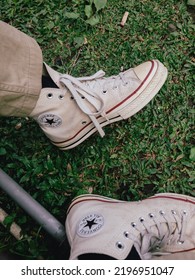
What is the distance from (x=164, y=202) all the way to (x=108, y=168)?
0.33 metres

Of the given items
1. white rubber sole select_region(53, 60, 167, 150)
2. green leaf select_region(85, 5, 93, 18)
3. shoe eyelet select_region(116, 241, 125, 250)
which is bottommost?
shoe eyelet select_region(116, 241, 125, 250)

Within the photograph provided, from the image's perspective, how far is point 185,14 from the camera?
92.0 inches

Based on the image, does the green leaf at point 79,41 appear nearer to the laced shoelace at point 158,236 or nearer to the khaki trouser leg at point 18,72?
the khaki trouser leg at point 18,72

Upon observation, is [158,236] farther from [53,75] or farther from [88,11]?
[88,11]

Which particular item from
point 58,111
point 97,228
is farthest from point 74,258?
point 58,111

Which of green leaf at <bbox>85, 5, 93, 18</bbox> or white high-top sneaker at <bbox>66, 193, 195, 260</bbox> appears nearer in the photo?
white high-top sneaker at <bbox>66, 193, 195, 260</bbox>

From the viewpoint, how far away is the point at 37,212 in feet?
5.92

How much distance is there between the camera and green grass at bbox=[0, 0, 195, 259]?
80.0 inches

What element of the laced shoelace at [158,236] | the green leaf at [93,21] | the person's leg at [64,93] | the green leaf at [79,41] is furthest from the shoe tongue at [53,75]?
the laced shoelace at [158,236]

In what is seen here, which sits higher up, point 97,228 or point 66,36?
point 66,36

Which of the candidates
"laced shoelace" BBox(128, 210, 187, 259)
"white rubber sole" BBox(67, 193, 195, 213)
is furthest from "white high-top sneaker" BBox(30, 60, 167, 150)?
"laced shoelace" BBox(128, 210, 187, 259)

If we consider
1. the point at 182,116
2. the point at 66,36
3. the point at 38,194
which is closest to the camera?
the point at 38,194

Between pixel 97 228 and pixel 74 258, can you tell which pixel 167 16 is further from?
pixel 74 258

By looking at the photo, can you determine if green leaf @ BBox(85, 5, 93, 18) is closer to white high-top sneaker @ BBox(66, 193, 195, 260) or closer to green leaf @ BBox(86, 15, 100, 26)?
green leaf @ BBox(86, 15, 100, 26)
